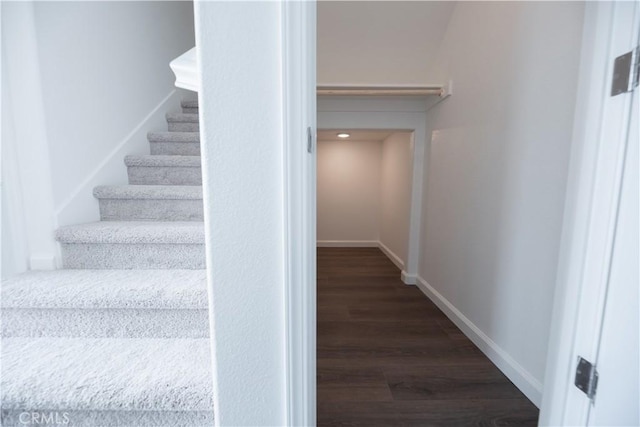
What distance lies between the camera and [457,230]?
2041 millimetres

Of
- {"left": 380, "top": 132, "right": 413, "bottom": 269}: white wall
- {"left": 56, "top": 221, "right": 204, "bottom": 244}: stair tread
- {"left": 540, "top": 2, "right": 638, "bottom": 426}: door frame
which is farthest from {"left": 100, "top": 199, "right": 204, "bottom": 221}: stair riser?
{"left": 380, "top": 132, "right": 413, "bottom": 269}: white wall

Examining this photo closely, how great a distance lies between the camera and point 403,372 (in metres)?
1.50

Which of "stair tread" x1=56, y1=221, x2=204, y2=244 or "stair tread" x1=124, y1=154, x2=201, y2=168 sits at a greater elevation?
"stair tread" x1=124, y1=154, x2=201, y2=168

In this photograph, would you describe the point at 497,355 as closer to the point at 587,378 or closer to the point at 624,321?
the point at 587,378

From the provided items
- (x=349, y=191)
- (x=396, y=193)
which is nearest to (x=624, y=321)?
(x=396, y=193)

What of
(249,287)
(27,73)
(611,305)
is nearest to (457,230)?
(611,305)

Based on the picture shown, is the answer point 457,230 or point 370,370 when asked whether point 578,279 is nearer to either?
point 370,370

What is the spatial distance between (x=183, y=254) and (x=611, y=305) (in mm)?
1460

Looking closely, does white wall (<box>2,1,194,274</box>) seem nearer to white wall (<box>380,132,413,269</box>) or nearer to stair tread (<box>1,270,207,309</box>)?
stair tread (<box>1,270,207,309</box>)

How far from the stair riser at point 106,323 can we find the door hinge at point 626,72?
1.39 m

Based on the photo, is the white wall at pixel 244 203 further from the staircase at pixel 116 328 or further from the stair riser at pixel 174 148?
the stair riser at pixel 174 148

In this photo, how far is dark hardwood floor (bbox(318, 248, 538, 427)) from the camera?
4.06 ft

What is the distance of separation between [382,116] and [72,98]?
238 cm

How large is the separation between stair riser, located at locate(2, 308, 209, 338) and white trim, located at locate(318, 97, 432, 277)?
217 cm
